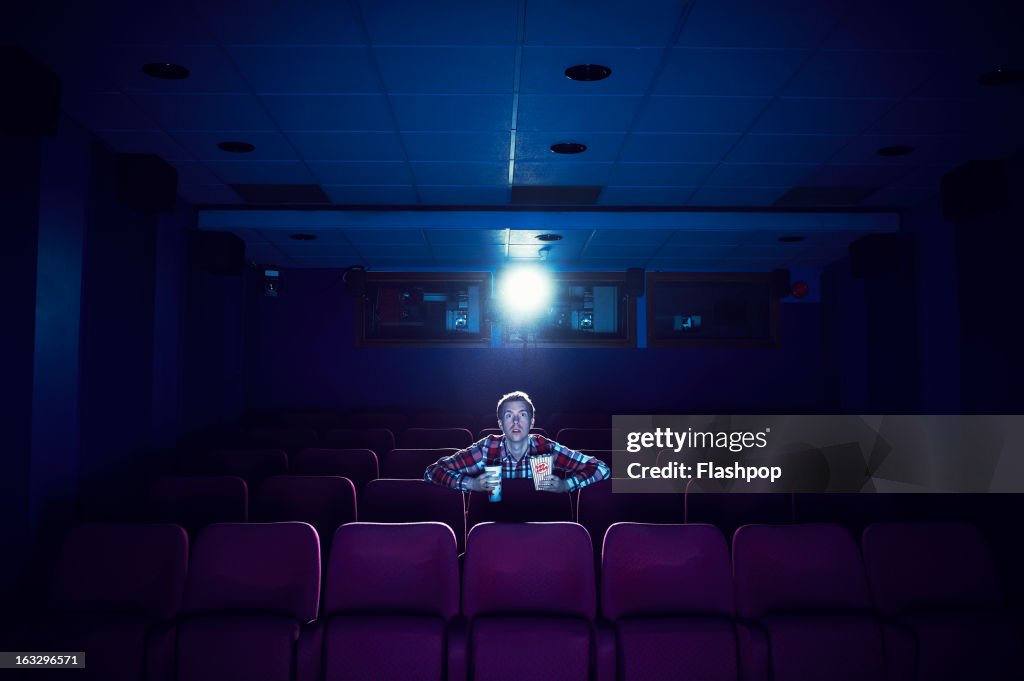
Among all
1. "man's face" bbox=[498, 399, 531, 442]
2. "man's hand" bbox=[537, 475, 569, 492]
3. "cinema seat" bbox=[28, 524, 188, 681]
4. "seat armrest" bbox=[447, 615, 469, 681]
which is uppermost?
"man's face" bbox=[498, 399, 531, 442]

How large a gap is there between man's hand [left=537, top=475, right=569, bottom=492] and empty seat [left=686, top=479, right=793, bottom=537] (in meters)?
0.82

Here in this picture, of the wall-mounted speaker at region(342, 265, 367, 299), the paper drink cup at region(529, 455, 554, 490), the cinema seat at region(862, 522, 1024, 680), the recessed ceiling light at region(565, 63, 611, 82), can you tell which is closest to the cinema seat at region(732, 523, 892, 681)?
the cinema seat at region(862, 522, 1024, 680)

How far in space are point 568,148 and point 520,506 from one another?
288cm

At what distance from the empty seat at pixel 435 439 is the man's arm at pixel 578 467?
2.00 meters

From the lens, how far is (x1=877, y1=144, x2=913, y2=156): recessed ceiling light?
4934 millimetres

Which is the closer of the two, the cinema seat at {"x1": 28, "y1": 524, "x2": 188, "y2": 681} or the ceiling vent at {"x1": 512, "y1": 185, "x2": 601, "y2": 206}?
the cinema seat at {"x1": 28, "y1": 524, "x2": 188, "y2": 681}

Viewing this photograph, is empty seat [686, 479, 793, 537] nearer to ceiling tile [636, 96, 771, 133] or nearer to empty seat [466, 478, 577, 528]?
empty seat [466, 478, 577, 528]

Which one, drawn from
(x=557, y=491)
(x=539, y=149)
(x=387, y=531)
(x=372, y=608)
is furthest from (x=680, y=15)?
(x=372, y=608)

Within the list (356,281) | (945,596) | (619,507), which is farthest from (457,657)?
(356,281)

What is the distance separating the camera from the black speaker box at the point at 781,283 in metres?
9.55

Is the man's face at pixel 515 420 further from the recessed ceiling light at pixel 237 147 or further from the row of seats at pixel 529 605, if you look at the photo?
the recessed ceiling light at pixel 237 147

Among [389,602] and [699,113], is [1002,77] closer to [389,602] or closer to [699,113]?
[699,113]

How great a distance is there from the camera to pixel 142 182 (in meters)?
4.94

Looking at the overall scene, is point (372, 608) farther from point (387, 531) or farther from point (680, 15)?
point (680, 15)
